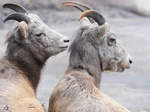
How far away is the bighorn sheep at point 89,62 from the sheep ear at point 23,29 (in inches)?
28.0

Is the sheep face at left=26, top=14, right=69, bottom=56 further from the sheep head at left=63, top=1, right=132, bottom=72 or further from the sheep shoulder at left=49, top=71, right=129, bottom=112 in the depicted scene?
the sheep shoulder at left=49, top=71, right=129, bottom=112

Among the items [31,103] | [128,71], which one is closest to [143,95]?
[128,71]

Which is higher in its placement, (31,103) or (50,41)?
(50,41)

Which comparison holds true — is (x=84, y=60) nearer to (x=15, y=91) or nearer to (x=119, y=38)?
(x=15, y=91)

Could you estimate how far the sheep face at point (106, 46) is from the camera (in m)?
8.38

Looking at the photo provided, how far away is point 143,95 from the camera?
1304 centimetres

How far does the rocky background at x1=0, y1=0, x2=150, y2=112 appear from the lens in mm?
12977

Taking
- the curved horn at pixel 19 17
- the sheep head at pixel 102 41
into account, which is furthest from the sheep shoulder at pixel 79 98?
the curved horn at pixel 19 17

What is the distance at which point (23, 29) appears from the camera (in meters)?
8.34

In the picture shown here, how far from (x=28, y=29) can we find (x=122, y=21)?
12.4 m

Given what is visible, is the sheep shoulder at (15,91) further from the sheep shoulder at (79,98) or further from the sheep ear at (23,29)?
the sheep ear at (23,29)

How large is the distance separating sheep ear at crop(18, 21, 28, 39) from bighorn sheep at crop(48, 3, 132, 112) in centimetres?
71

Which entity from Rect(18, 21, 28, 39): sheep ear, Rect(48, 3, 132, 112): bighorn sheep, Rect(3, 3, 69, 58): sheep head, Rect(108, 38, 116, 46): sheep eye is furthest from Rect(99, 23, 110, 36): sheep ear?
Rect(18, 21, 28, 39): sheep ear

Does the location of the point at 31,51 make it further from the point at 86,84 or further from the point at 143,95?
the point at 143,95
